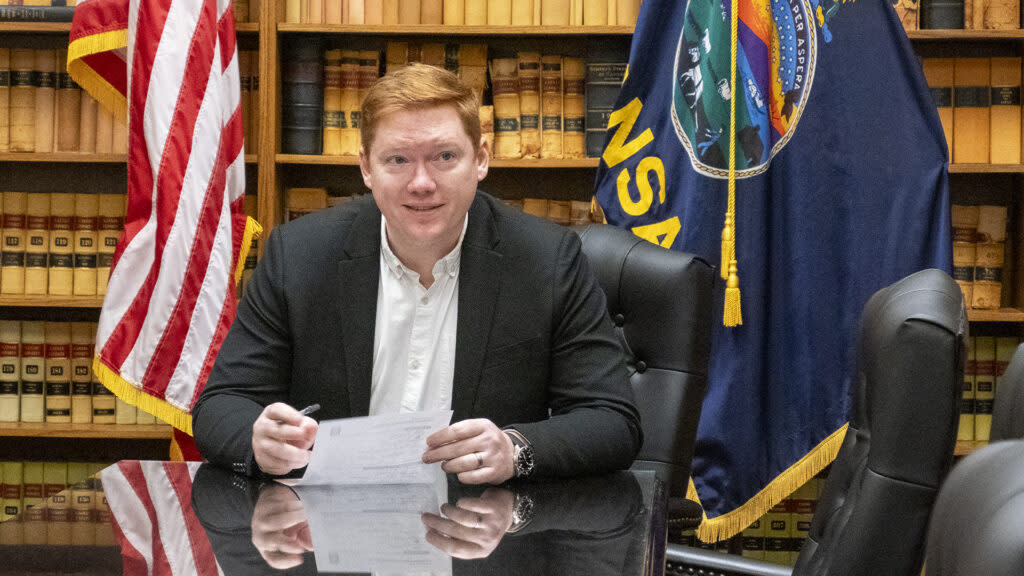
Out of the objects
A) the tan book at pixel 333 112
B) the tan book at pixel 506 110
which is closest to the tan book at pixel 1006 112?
the tan book at pixel 506 110

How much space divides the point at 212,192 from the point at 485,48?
3.47ft

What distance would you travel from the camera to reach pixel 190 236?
10.1ft

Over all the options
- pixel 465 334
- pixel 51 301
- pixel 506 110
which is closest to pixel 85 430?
pixel 51 301

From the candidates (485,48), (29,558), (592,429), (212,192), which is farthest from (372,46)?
(29,558)

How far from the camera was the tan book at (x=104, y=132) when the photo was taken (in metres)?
3.58

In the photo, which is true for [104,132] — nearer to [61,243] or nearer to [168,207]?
[61,243]

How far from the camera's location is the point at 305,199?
362 cm

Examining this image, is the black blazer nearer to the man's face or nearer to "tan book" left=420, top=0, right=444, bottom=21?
the man's face

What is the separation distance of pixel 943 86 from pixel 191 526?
3.01 m

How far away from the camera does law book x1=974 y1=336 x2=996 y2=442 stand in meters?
3.57

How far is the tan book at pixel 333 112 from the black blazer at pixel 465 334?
1709 mm

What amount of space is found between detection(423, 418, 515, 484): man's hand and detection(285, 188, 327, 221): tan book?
2280mm

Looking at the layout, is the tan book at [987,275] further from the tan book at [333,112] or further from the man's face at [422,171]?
the man's face at [422,171]

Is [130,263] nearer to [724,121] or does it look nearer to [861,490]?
[724,121]
